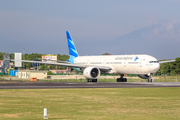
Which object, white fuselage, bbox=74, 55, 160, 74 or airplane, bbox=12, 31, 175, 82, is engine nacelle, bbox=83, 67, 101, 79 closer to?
airplane, bbox=12, 31, 175, 82

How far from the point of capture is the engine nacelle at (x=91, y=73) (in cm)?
6281

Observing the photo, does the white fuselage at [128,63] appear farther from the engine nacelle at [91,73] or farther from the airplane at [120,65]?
the engine nacelle at [91,73]

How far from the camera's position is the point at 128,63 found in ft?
204

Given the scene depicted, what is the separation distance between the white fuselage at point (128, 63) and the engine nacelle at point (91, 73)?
311 centimetres

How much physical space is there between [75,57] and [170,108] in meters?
54.7

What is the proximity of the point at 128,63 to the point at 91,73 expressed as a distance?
7.72 metres

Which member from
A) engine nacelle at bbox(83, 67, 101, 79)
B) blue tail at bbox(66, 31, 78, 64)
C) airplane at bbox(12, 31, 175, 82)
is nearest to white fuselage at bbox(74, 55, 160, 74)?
airplane at bbox(12, 31, 175, 82)

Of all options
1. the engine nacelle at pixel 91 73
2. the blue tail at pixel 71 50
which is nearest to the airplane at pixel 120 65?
the engine nacelle at pixel 91 73

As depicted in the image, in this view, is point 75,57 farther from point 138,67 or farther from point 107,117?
point 107,117

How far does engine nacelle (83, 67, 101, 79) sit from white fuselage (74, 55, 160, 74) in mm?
3106

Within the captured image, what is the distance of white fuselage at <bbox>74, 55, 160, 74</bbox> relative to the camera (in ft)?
194

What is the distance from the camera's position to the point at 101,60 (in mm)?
69062

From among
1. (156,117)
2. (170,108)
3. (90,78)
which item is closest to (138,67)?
(90,78)

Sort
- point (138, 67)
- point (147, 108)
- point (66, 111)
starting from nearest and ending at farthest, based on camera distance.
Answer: point (66, 111), point (147, 108), point (138, 67)
